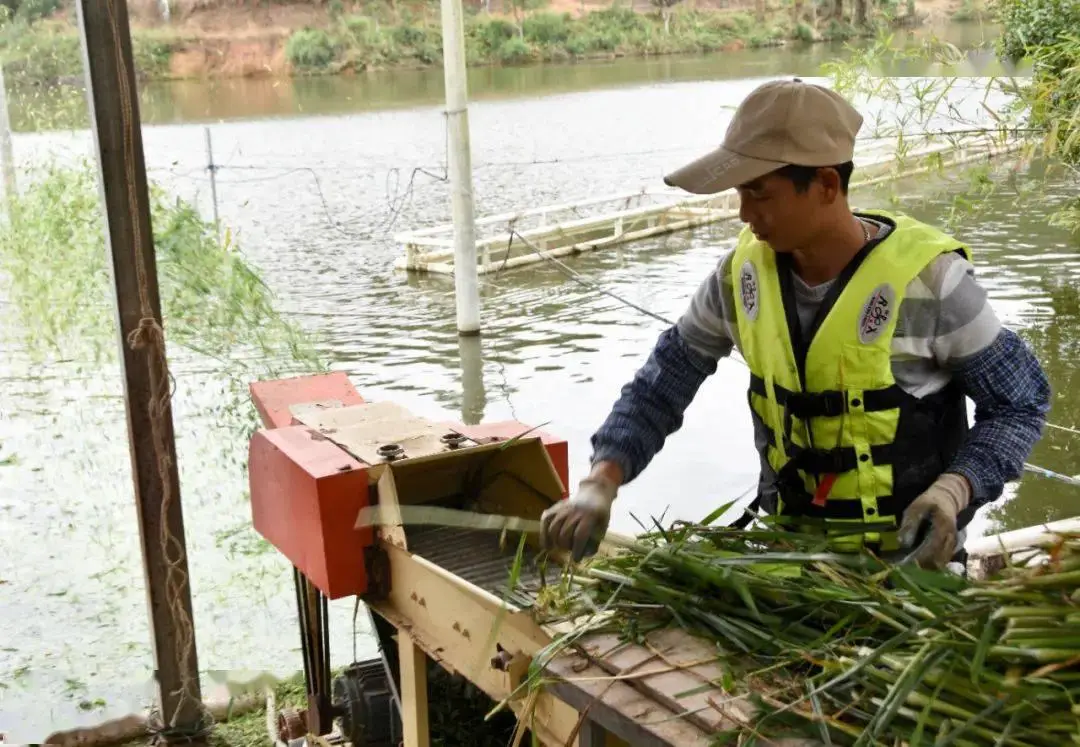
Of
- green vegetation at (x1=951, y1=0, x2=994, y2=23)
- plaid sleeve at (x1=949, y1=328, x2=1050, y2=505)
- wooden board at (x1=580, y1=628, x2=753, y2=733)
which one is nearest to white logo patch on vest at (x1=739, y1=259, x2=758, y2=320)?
plaid sleeve at (x1=949, y1=328, x2=1050, y2=505)

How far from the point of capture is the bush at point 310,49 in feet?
49.8

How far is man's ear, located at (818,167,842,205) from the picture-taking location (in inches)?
73.7

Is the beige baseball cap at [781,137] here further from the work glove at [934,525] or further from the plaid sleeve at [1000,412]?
the work glove at [934,525]

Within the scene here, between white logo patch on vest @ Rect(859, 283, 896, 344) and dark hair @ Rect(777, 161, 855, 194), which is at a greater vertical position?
Result: dark hair @ Rect(777, 161, 855, 194)

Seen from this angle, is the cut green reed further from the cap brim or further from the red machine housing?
the red machine housing

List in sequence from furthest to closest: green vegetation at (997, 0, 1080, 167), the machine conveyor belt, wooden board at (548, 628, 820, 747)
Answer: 1. green vegetation at (997, 0, 1080, 167)
2. the machine conveyor belt
3. wooden board at (548, 628, 820, 747)

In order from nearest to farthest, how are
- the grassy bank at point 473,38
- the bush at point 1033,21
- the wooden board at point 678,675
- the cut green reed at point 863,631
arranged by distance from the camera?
the cut green reed at point 863,631 → the wooden board at point 678,675 → the bush at point 1033,21 → the grassy bank at point 473,38

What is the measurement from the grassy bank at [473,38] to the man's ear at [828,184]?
8.65 meters

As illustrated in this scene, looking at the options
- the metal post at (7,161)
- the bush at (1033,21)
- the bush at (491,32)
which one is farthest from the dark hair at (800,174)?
the bush at (491,32)

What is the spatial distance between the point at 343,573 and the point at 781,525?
3.07 feet

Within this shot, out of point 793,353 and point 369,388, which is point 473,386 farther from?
point 793,353

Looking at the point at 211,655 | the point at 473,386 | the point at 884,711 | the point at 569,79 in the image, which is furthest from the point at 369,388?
the point at 569,79

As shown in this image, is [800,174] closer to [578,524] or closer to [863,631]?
[578,524]

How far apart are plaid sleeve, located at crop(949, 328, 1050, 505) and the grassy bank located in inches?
343
